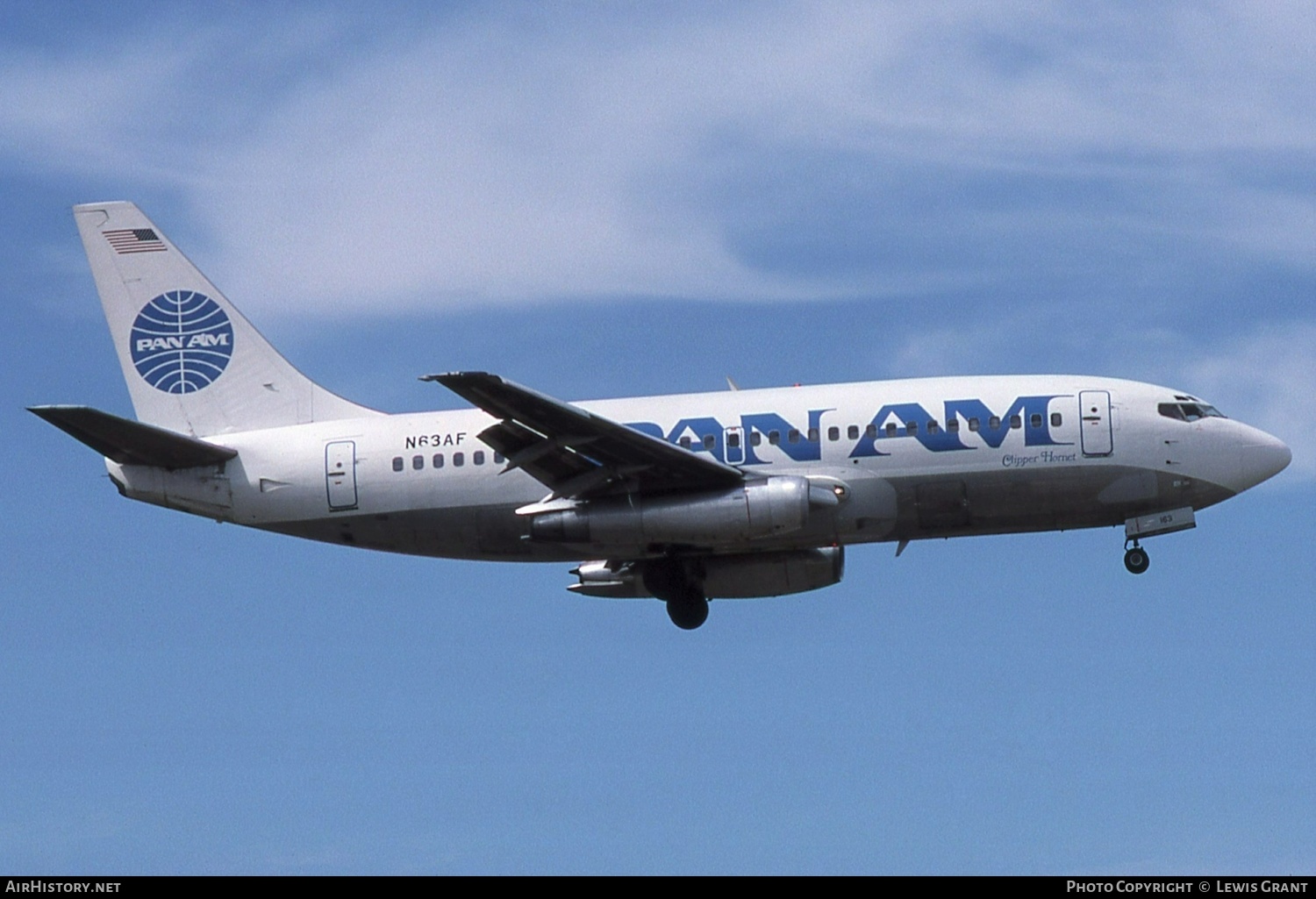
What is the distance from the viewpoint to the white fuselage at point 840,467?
1524 inches

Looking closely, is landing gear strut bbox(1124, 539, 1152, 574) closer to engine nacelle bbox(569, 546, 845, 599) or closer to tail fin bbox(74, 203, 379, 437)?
engine nacelle bbox(569, 546, 845, 599)

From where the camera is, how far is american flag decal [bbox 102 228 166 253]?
1799 inches

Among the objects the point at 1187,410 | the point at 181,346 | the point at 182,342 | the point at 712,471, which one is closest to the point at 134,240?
the point at 182,342

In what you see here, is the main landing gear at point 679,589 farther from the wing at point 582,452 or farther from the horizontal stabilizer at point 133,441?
the horizontal stabilizer at point 133,441

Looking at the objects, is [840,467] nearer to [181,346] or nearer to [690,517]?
[690,517]

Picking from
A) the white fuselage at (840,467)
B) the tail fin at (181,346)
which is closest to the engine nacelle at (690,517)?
the white fuselage at (840,467)

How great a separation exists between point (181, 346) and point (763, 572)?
582 inches

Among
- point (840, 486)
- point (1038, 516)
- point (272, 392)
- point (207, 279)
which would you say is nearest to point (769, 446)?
point (840, 486)

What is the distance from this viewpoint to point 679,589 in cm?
4188

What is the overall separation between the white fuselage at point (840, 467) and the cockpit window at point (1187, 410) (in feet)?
0.30

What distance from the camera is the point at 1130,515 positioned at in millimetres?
39500

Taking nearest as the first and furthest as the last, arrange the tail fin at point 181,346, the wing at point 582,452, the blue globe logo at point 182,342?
the wing at point 582,452 < the tail fin at point 181,346 < the blue globe logo at point 182,342
